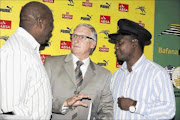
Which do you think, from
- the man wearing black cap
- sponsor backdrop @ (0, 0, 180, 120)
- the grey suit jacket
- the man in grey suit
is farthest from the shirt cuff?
sponsor backdrop @ (0, 0, 180, 120)

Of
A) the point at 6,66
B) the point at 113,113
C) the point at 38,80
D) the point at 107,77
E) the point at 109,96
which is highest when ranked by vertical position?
the point at 6,66

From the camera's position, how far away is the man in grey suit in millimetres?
2410

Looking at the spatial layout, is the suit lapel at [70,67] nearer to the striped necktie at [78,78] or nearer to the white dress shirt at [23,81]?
the striped necktie at [78,78]

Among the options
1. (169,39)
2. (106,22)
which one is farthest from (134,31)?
(169,39)

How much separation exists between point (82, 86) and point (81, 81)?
6 cm

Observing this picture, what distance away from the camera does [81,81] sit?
97.7 inches

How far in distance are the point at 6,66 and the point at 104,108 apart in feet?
4.44

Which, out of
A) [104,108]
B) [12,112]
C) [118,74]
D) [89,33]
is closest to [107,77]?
[118,74]

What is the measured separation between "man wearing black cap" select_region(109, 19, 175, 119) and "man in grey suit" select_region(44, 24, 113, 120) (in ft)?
0.46

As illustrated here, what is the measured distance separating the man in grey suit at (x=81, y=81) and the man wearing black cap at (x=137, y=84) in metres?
0.14

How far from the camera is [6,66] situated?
1.42 meters

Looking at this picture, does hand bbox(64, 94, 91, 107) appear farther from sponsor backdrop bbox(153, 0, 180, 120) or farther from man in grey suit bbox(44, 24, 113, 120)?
Answer: sponsor backdrop bbox(153, 0, 180, 120)

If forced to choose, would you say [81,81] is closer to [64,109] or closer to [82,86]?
[82,86]

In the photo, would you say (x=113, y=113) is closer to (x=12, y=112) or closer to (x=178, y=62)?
(x=12, y=112)
